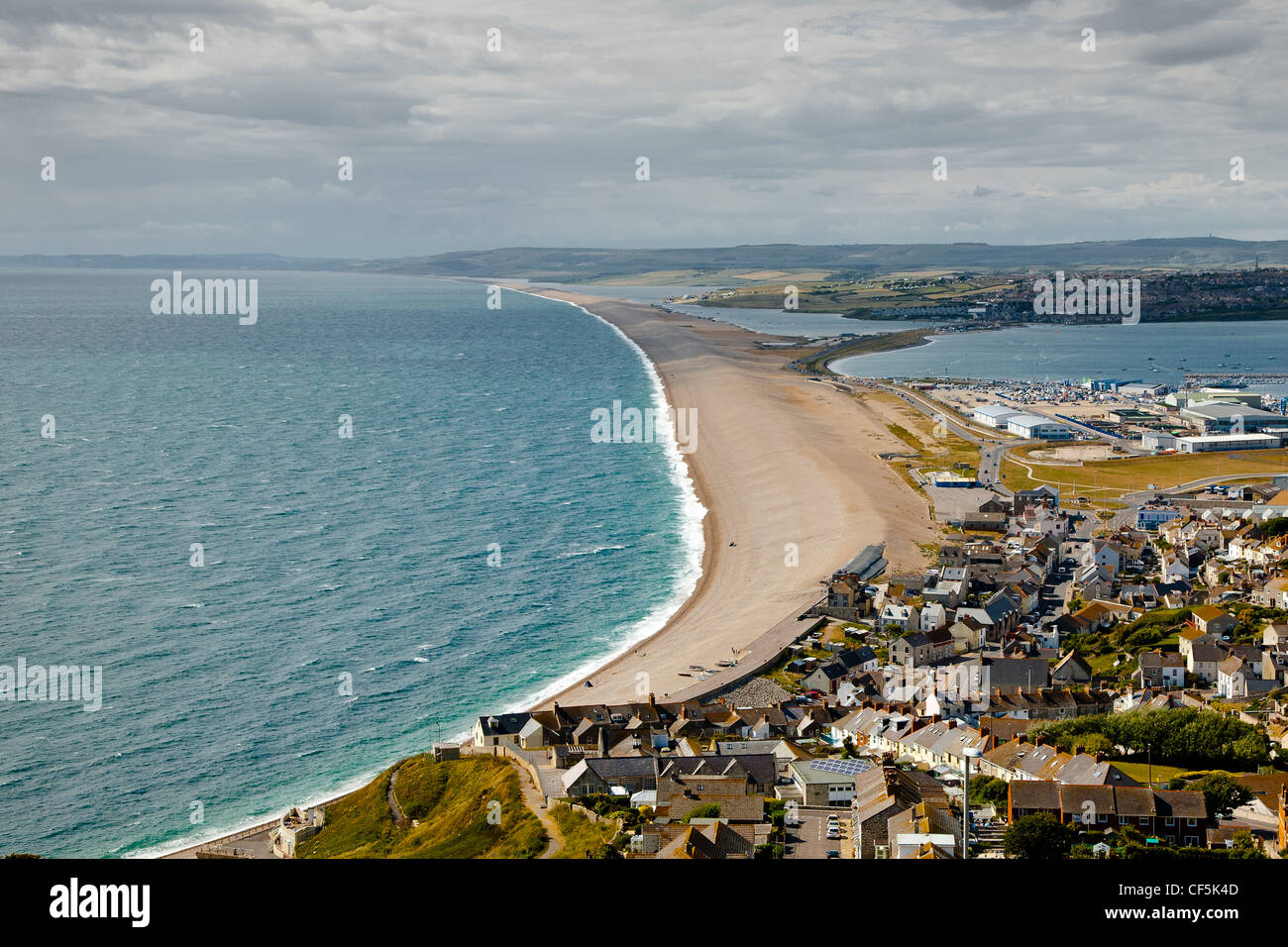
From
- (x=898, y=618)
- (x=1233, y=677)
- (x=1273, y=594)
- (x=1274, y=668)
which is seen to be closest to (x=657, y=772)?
(x=898, y=618)

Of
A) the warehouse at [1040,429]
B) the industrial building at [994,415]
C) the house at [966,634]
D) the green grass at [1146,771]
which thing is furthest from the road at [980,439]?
the green grass at [1146,771]

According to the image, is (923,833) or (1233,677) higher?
(923,833)

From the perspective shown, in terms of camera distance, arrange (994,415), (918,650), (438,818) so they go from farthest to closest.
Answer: (994,415), (918,650), (438,818)

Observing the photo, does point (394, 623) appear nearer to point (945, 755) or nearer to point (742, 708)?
point (742, 708)

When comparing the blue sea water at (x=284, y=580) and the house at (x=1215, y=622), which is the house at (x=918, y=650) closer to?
the house at (x=1215, y=622)

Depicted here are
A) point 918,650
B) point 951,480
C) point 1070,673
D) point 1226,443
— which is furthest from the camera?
point 1226,443

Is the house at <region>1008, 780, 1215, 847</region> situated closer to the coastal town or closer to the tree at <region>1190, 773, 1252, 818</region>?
the coastal town

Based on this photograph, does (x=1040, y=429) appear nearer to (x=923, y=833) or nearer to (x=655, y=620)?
(x=655, y=620)
